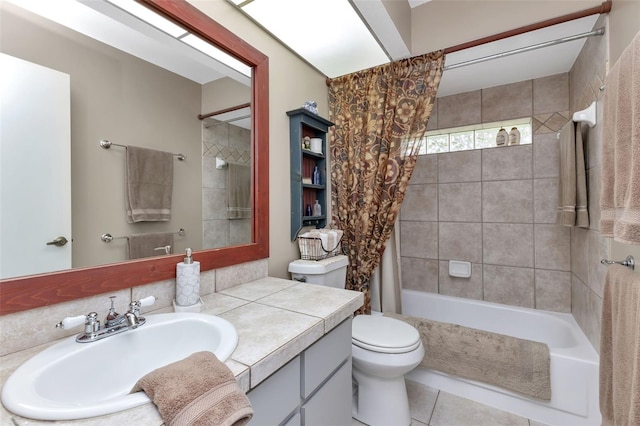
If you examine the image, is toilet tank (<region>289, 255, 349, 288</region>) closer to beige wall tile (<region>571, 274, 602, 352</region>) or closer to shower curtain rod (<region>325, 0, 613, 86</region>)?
beige wall tile (<region>571, 274, 602, 352</region>)

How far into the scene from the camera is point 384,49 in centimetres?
180

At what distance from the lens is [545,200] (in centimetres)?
226

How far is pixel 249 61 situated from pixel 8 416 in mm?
1481

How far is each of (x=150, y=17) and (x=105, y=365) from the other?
1210 mm

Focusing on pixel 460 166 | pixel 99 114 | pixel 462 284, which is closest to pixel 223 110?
pixel 99 114

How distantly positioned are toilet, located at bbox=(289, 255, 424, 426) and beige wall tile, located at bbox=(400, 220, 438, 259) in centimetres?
121

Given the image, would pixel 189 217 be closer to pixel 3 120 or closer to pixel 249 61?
pixel 3 120

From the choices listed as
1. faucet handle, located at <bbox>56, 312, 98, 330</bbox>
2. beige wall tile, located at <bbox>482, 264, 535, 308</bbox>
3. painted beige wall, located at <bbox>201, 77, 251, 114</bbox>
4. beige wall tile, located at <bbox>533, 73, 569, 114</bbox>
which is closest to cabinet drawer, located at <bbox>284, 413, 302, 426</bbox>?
faucet handle, located at <bbox>56, 312, 98, 330</bbox>

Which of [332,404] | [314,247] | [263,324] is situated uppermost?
[314,247]

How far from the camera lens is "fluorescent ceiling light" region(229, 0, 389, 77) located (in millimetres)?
1397

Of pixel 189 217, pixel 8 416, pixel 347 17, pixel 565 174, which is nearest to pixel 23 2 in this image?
pixel 189 217

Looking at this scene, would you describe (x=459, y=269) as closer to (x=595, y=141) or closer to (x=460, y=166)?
(x=460, y=166)

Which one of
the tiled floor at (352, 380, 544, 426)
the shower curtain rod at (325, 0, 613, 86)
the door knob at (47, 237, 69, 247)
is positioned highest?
the shower curtain rod at (325, 0, 613, 86)

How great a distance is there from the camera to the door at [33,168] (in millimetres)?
737
